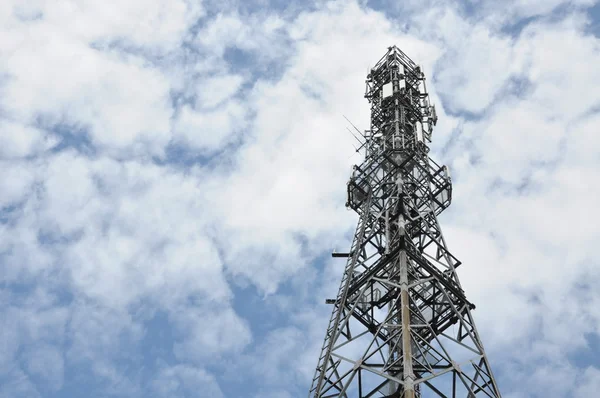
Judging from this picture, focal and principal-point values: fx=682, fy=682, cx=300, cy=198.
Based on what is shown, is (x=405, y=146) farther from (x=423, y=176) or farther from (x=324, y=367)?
(x=324, y=367)

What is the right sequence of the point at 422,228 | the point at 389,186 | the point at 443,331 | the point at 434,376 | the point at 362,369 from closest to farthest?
the point at 434,376, the point at 362,369, the point at 443,331, the point at 422,228, the point at 389,186

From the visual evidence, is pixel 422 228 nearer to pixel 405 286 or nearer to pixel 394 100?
pixel 405 286

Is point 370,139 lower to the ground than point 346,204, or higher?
higher

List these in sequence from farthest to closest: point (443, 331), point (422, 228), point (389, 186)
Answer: point (389, 186)
point (422, 228)
point (443, 331)

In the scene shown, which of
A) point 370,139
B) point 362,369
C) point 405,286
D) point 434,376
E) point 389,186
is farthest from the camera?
point 370,139

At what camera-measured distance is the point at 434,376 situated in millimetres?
21562

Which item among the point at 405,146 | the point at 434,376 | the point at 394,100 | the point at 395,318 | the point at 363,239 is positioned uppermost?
the point at 394,100

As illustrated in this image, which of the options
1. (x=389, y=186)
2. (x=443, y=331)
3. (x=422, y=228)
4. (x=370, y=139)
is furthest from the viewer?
(x=370, y=139)

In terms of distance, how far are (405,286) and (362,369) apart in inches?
142

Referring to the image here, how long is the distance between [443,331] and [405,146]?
11.3 meters

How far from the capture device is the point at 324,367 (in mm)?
24328

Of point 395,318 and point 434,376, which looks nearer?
point 434,376

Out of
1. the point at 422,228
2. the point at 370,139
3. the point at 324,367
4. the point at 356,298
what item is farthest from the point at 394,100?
the point at 324,367

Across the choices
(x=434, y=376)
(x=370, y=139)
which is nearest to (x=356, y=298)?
(x=434, y=376)
